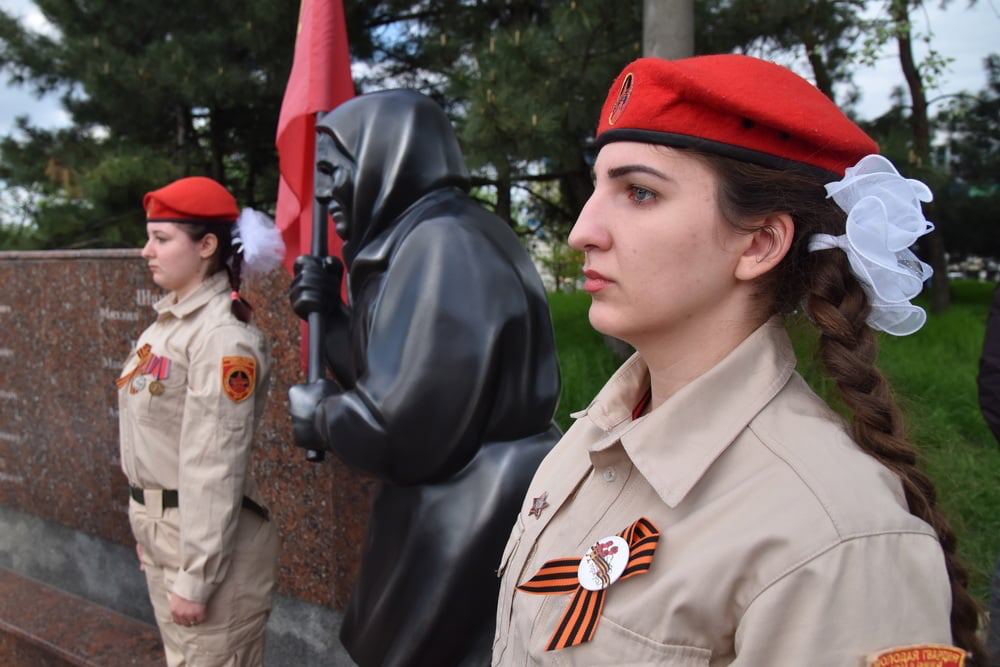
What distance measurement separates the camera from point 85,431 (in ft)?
13.9

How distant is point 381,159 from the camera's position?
218 cm

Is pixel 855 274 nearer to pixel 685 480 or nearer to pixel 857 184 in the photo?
pixel 857 184

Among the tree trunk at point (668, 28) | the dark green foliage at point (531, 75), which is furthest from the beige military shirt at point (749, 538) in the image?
the dark green foliage at point (531, 75)

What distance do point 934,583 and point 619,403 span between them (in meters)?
0.52

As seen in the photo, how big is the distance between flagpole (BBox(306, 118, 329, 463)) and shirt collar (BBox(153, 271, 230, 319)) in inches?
14.5

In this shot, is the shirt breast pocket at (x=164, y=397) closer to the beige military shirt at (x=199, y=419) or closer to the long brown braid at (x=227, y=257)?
the beige military shirt at (x=199, y=419)

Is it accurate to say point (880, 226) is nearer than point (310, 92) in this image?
Yes

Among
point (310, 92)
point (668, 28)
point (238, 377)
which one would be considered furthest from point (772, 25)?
point (238, 377)

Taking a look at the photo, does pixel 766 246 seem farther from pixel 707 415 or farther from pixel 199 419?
pixel 199 419

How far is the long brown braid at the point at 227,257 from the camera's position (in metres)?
2.69

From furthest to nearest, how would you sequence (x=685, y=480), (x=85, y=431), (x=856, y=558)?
(x=85, y=431) < (x=685, y=480) < (x=856, y=558)

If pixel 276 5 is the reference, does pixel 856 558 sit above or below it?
below

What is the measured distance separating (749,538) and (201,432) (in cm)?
183

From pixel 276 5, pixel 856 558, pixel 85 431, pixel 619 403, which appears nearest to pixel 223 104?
pixel 276 5
